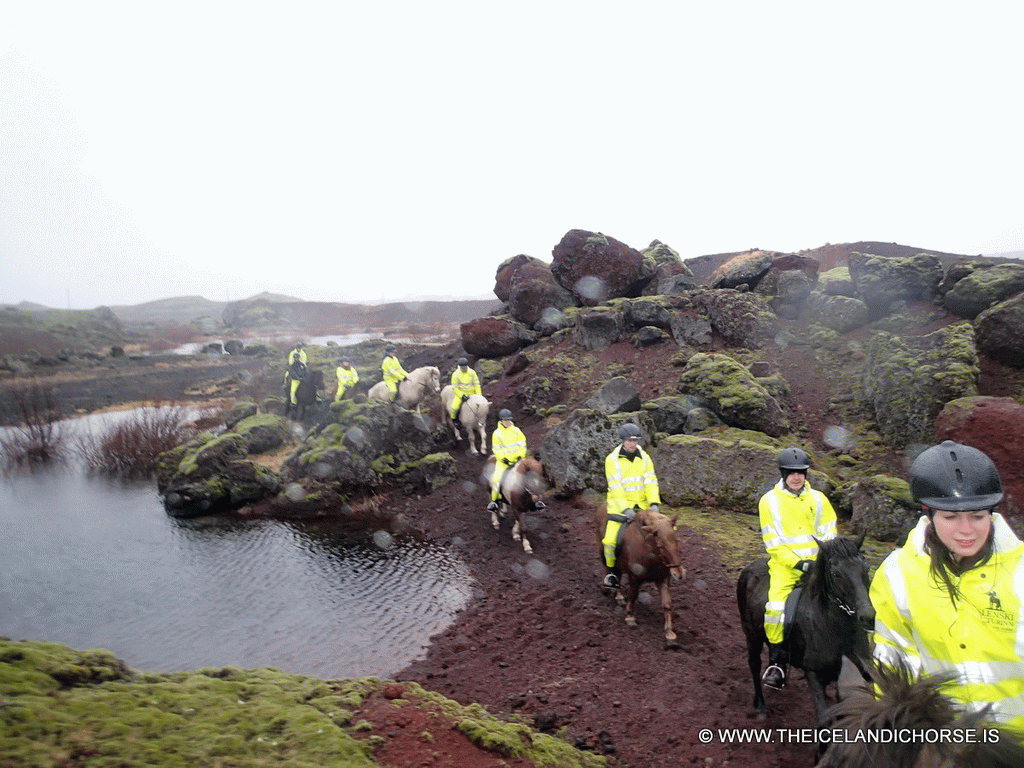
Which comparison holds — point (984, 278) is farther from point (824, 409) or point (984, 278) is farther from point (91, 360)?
point (91, 360)

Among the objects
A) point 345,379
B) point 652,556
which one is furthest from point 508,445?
point 345,379

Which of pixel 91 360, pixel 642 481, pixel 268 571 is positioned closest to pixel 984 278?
pixel 642 481

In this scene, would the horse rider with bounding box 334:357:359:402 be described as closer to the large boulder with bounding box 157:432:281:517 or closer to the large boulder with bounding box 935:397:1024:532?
the large boulder with bounding box 157:432:281:517

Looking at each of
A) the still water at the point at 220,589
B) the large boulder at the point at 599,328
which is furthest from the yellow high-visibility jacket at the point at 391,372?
the large boulder at the point at 599,328

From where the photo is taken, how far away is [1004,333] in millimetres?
12445

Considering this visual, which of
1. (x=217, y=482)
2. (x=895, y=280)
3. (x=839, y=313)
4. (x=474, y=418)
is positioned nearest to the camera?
(x=217, y=482)

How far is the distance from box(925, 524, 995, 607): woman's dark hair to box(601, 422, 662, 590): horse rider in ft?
18.9

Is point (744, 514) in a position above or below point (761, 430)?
below

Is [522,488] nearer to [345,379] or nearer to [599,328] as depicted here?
[345,379]

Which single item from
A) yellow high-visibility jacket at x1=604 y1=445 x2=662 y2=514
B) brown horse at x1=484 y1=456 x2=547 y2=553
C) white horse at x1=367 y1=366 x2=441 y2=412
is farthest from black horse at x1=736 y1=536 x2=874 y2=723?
white horse at x1=367 y1=366 x2=441 y2=412

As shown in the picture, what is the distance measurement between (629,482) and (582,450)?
221 inches

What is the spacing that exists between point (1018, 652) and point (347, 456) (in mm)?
14874

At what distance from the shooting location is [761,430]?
14.1m

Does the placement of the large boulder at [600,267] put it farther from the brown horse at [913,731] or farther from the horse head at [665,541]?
the brown horse at [913,731]
